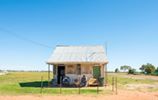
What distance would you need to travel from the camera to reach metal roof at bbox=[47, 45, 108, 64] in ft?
91.1

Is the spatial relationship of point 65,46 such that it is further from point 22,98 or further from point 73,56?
point 22,98

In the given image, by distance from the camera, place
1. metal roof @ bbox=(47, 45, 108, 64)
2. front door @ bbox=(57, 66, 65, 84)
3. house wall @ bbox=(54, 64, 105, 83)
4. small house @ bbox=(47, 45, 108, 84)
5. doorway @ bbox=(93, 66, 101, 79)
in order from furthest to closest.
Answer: front door @ bbox=(57, 66, 65, 84) → doorway @ bbox=(93, 66, 101, 79) → house wall @ bbox=(54, 64, 105, 83) → metal roof @ bbox=(47, 45, 108, 64) → small house @ bbox=(47, 45, 108, 84)

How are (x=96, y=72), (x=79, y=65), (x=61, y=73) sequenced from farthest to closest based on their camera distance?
(x=61, y=73) < (x=96, y=72) < (x=79, y=65)

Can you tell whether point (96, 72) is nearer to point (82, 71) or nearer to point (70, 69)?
point (82, 71)

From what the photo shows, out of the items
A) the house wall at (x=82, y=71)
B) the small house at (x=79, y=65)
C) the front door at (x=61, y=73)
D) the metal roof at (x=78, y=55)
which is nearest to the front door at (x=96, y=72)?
the small house at (x=79, y=65)

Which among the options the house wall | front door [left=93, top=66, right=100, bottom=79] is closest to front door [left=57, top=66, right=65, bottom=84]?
the house wall

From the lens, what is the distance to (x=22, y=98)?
1803 centimetres

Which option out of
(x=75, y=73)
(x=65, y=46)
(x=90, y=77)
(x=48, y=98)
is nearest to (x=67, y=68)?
(x=75, y=73)

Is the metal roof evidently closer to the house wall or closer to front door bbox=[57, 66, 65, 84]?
the house wall

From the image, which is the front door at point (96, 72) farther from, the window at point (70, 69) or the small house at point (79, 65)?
the window at point (70, 69)

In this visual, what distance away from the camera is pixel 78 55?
29656mm

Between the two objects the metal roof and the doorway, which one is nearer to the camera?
the metal roof

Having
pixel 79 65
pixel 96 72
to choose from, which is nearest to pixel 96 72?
Answer: pixel 96 72

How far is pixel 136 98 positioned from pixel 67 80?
36.9 ft
